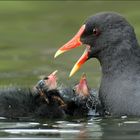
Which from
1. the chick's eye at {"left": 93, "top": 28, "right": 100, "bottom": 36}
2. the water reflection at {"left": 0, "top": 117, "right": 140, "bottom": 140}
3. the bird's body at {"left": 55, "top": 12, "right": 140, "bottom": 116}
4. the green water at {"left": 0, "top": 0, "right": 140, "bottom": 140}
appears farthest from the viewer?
the chick's eye at {"left": 93, "top": 28, "right": 100, "bottom": 36}

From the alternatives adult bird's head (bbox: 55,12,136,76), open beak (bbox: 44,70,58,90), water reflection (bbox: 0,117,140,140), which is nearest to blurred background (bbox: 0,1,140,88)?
adult bird's head (bbox: 55,12,136,76)

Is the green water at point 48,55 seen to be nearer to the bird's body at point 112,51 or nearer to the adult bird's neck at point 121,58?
the bird's body at point 112,51

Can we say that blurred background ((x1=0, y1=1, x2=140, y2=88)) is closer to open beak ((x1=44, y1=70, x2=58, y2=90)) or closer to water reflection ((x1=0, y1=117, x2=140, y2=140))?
open beak ((x1=44, y1=70, x2=58, y2=90))

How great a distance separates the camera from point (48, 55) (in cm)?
1609

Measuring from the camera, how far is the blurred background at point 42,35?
14401mm

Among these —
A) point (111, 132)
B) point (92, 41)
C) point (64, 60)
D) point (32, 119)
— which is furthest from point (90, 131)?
point (64, 60)

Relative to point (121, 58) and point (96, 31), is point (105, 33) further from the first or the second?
point (121, 58)

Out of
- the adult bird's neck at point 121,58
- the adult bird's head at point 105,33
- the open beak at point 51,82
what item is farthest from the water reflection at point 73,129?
the adult bird's head at point 105,33

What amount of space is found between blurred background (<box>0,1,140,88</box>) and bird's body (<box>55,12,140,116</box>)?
2.04 m

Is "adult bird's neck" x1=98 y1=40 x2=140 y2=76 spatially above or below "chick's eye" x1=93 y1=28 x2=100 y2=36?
below

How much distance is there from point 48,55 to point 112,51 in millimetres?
5036

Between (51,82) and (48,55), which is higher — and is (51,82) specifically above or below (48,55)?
above

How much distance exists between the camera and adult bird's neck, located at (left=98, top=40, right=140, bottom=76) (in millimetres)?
11023

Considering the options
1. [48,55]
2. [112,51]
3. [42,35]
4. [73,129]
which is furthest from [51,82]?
[42,35]
